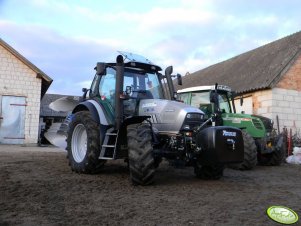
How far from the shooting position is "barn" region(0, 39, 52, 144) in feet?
63.3

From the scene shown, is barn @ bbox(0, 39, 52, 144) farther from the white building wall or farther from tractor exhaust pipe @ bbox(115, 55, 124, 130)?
tractor exhaust pipe @ bbox(115, 55, 124, 130)

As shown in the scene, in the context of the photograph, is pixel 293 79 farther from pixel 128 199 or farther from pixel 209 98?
pixel 128 199

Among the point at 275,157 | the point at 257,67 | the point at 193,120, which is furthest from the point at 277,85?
the point at 193,120

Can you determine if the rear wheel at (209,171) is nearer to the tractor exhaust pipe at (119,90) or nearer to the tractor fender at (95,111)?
the tractor exhaust pipe at (119,90)

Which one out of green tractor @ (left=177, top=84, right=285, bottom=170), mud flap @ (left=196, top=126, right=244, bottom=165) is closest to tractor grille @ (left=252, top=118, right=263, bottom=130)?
green tractor @ (left=177, top=84, right=285, bottom=170)

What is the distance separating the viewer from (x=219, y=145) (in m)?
7.14

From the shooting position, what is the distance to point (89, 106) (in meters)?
8.25

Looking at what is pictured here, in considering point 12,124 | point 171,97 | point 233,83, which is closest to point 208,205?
point 171,97

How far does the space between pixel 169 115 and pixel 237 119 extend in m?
→ 5.39

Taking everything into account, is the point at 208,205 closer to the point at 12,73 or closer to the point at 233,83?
the point at 12,73

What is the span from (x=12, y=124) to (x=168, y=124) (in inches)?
536

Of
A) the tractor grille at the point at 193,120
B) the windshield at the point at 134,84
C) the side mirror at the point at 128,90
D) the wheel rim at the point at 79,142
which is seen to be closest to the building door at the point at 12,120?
the wheel rim at the point at 79,142

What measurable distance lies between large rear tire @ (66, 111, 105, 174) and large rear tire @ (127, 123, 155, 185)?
118 cm

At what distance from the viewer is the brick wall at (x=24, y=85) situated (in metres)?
19.6
